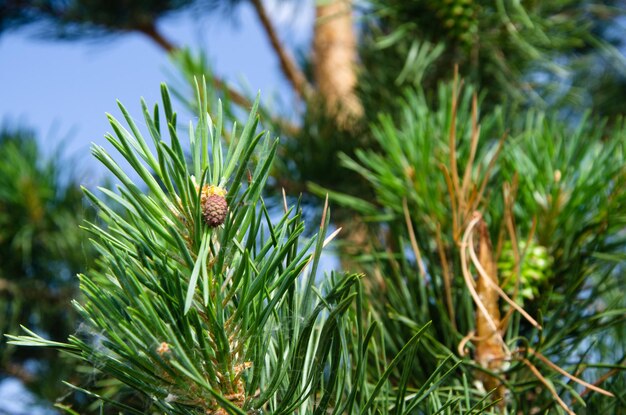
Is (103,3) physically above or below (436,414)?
above

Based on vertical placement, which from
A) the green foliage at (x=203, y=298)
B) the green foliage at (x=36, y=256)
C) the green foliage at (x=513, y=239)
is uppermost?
the green foliage at (x=203, y=298)

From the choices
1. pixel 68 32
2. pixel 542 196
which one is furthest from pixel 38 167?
pixel 542 196

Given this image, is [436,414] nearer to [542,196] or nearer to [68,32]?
[542,196]

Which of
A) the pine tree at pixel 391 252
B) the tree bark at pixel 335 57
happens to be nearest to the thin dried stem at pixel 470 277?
the pine tree at pixel 391 252

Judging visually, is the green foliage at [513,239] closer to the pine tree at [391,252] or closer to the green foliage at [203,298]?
the pine tree at [391,252]

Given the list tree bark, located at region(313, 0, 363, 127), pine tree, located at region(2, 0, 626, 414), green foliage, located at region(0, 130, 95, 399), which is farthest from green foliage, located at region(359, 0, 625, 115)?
green foliage, located at region(0, 130, 95, 399)

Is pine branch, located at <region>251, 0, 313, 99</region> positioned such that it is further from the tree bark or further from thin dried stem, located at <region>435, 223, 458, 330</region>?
thin dried stem, located at <region>435, 223, 458, 330</region>
